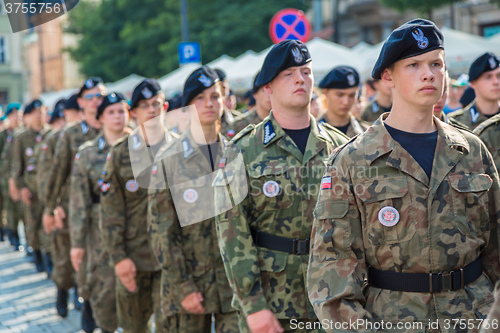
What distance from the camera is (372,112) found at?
951cm

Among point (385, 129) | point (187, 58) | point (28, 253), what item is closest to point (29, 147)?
point (28, 253)

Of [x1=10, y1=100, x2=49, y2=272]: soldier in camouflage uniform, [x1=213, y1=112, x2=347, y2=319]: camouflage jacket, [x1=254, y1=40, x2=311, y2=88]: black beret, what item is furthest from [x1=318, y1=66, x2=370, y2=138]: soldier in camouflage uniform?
[x1=10, y1=100, x2=49, y2=272]: soldier in camouflage uniform

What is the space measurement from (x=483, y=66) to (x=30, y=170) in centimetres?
859

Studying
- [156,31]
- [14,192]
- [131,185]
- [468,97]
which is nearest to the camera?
[131,185]

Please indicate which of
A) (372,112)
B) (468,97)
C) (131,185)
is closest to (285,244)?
(131,185)

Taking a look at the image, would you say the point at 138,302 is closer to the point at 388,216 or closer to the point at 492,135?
the point at 492,135

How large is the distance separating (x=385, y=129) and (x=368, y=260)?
22.6 inches

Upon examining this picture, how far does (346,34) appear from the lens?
33500 mm

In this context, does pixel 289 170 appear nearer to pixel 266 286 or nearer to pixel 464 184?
pixel 266 286

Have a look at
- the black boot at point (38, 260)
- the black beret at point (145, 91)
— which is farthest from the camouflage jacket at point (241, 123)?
the black boot at point (38, 260)

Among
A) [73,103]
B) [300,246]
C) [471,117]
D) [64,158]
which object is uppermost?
[300,246]

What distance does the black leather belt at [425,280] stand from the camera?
10.7ft

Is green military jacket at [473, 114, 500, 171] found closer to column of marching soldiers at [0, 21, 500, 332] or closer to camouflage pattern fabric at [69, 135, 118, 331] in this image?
column of marching soldiers at [0, 21, 500, 332]

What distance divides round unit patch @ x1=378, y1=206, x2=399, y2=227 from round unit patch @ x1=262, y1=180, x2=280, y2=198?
1218mm
